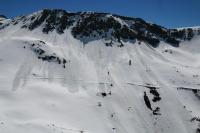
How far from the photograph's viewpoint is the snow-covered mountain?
45594mm

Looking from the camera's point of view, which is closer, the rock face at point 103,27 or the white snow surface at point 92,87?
the white snow surface at point 92,87

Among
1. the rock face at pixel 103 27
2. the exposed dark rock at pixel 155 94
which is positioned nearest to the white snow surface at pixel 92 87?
the exposed dark rock at pixel 155 94

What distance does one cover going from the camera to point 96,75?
5962 cm

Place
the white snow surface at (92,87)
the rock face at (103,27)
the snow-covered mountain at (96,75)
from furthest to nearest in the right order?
the rock face at (103,27) < the snow-covered mountain at (96,75) < the white snow surface at (92,87)

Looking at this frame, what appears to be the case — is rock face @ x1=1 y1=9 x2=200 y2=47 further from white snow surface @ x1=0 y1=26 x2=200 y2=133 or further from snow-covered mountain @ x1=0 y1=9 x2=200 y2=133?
white snow surface @ x1=0 y1=26 x2=200 y2=133

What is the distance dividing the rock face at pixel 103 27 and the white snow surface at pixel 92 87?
342 centimetres

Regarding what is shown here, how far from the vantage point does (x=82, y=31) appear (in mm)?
79438

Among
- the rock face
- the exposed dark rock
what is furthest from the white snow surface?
the rock face

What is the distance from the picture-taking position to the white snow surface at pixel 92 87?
4409cm

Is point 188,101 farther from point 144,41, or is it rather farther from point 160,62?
point 144,41

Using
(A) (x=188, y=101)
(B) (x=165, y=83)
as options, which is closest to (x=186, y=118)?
(A) (x=188, y=101)

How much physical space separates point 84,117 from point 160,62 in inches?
1172

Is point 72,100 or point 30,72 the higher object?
→ point 30,72

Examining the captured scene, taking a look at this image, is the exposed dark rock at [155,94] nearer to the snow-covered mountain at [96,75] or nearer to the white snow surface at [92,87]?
the snow-covered mountain at [96,75]
